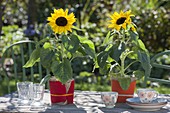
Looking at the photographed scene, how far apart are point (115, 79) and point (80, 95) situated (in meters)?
0.39

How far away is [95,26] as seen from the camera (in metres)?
6.71

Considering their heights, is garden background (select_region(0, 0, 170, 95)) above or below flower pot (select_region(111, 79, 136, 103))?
above

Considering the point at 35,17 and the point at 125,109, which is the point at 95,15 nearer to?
the point at 35,17

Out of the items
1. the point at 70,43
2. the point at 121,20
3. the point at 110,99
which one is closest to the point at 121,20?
the point at 121,20

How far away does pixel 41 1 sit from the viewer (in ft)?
28.4

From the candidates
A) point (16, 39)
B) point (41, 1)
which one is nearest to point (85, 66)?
point (16, 39)

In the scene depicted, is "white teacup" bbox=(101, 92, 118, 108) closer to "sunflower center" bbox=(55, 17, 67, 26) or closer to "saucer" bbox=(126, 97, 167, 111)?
"saucer" bbox=(126, 97, 167, 111)

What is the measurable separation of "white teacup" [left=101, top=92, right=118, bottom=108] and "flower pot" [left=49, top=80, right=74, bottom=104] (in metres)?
0.21

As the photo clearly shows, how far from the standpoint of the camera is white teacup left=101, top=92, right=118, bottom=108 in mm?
2318

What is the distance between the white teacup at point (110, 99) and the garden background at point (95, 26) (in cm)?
276

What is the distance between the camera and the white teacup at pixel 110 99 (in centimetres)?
232

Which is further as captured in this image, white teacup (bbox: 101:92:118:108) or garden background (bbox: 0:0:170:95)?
garden background (bbox: 0:0:170:95)

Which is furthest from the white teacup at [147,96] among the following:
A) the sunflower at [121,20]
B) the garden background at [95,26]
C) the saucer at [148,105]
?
the garden background at [95,26]

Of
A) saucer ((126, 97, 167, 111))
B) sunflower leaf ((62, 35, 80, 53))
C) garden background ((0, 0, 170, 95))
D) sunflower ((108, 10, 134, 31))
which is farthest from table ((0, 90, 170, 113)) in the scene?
garden background ((0, 0, 170, 95))
